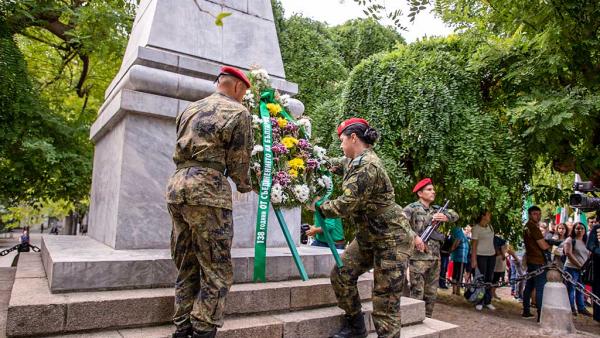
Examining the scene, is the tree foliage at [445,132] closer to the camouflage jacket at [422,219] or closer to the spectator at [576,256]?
the spectator at [576,256]

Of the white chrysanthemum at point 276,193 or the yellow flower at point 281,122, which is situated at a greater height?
the yellow flower at point 281,122

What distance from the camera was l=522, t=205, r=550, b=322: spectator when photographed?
876 cm

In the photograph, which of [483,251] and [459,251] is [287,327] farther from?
[459,251]

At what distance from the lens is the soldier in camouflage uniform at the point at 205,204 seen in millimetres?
3012

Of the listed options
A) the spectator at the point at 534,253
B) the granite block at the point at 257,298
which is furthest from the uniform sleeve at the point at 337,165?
the spectator at the point at 534,253

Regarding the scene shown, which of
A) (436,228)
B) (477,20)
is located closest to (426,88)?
(477,20)

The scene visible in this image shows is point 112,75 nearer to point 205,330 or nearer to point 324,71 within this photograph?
point 324,71

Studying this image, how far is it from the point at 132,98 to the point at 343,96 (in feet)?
21.9

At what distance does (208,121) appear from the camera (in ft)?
10.4

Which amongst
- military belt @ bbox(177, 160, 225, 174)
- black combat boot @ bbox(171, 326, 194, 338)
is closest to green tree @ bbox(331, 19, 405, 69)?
military belt @ bbox(177, 160, 225, 174)

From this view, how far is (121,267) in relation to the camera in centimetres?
355

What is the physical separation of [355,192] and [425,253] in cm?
354

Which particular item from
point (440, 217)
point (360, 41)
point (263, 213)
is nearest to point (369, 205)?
point (263, 213)

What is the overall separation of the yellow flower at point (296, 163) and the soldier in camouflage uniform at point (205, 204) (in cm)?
96
